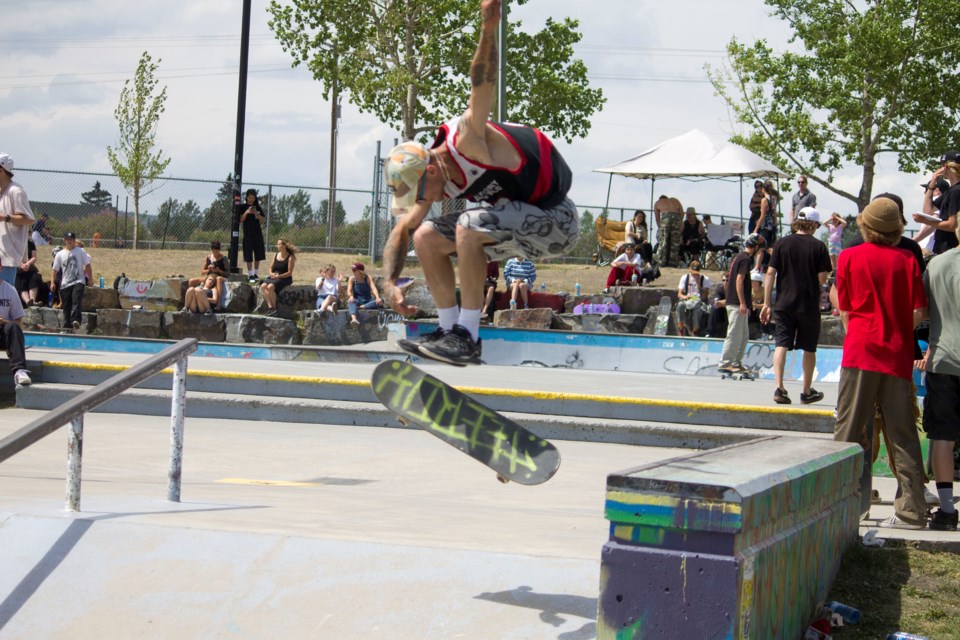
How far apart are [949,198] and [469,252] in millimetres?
4073

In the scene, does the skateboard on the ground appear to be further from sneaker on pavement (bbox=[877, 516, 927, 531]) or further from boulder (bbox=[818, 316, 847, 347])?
sneaker on pavement (bbox=[877, 516, 927, 531])

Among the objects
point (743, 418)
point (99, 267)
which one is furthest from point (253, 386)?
point (99, 267)

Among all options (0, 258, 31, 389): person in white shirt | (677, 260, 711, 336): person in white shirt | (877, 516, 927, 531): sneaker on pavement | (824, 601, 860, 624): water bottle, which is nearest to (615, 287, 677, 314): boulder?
(677, 260, 711, 336): person in white shirt

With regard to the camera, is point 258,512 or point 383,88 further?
point 383,88

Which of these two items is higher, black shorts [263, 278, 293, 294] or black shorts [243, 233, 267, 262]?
black shorts [243, 233, 267, 262]

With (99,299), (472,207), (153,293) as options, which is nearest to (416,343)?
(472,207)

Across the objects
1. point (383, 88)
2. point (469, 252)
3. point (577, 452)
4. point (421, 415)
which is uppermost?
point (383, 88)

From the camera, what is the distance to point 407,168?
198 inches

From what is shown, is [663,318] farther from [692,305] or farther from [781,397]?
[781,397]

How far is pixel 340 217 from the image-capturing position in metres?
25.4

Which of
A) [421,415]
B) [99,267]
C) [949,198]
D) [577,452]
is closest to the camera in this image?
[421,415]

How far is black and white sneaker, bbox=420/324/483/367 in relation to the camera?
211 inches

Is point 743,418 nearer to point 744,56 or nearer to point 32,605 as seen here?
point 32,605

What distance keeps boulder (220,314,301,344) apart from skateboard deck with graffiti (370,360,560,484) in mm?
12115
